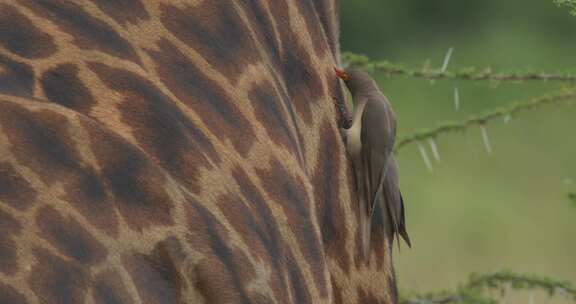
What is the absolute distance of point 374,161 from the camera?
12.2 feet

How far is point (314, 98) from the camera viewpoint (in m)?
3.65

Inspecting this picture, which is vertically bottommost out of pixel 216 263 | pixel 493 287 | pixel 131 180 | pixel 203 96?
pixel 493 287

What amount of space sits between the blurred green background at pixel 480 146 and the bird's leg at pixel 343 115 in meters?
4.81

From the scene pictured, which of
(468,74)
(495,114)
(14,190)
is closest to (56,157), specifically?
(14,190)

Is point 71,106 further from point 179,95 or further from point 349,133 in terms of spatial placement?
point 349,133

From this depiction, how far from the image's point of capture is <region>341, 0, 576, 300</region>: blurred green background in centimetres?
998

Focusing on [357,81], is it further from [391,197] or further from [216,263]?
[216,263]

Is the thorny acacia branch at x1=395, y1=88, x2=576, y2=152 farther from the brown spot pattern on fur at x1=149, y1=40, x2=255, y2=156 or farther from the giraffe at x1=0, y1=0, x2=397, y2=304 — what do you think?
the brown spot pattern on fur at x1=149, y1=40, x2=255, y2=156

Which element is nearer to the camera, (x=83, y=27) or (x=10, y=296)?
(x=10, y=296)

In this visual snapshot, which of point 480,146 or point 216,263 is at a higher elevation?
point 216,263

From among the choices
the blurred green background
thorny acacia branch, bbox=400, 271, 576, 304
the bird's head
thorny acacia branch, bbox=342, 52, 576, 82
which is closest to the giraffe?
the bird's head

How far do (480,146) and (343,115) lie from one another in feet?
26.7

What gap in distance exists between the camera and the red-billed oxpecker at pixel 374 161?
371 cm

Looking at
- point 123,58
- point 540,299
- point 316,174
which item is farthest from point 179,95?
point 540,299
